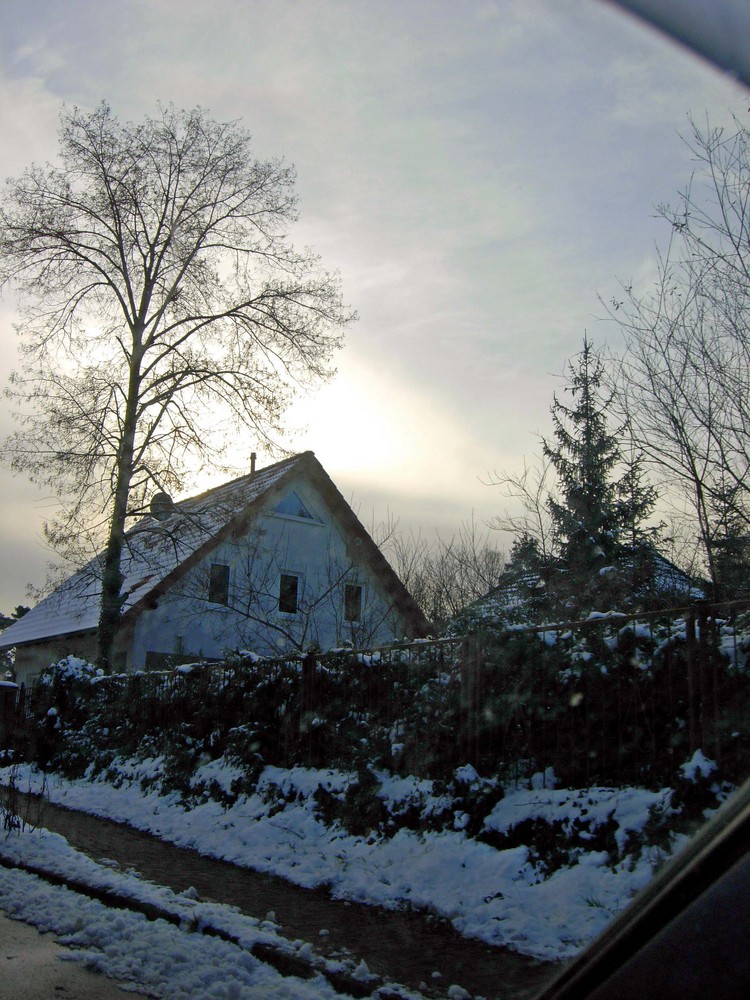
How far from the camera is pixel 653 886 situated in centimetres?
203

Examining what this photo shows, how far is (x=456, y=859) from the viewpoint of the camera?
6.25 meters

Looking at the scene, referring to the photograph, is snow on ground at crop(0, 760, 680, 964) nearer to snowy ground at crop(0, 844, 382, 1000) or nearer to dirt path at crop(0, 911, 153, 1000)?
snowy ground at crop(0, 844, 382, 1000)

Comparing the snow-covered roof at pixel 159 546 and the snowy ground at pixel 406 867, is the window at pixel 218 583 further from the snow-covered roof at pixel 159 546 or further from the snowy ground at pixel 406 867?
the snowy ground at pixel 406 867

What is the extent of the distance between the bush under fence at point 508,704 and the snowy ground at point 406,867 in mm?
274

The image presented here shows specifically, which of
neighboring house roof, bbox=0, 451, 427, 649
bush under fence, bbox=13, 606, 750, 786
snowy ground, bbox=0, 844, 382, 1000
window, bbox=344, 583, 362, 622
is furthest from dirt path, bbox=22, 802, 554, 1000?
window, bbox=344, 583, 362, 622

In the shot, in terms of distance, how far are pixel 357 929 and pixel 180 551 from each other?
49.0 feet

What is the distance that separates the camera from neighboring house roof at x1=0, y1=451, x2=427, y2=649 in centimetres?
1925

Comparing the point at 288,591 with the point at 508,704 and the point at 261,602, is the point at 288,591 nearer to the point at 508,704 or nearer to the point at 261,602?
the point at 261,602

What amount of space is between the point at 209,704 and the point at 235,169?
13823 mm

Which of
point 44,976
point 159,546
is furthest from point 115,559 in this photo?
point 44,976

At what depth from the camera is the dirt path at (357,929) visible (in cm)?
448

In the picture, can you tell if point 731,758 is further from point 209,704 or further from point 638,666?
point 209,704

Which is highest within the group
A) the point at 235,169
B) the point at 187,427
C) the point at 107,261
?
the point at 235,169

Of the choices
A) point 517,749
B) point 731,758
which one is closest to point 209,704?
point 517,749
